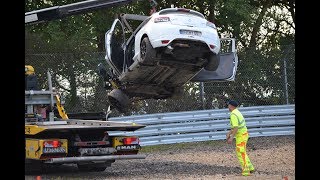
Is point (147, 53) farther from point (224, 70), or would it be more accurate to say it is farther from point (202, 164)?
point (202, 164)

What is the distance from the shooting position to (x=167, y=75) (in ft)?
42.7

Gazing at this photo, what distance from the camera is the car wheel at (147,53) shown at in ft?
39.2

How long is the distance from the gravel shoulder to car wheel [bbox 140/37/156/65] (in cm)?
224

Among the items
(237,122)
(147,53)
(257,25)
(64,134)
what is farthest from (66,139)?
(257,25)

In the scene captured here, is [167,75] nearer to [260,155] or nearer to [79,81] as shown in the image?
[260,155]

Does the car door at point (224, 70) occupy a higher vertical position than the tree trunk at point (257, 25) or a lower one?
lower

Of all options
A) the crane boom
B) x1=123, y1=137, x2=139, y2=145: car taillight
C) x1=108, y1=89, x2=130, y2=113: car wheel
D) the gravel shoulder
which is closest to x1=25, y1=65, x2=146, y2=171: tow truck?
x1=123, y1=137, x2=139, y2=145: car taillight

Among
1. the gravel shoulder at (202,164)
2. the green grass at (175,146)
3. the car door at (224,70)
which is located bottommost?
the gravel shoulder at (202,164)

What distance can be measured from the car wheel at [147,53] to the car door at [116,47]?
48.4 inches

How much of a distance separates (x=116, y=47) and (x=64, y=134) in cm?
215

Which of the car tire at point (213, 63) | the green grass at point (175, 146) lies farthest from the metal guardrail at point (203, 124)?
the car tire at point (213, 63)

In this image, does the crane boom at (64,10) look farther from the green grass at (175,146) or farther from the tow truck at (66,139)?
the green grass at (175,146)

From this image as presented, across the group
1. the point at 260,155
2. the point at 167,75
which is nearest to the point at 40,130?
the point at 167,75

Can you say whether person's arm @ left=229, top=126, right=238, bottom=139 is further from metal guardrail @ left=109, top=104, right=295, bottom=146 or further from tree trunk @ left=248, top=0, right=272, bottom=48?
tree trunk @ left=248, top=0, right=272, bottom=48
